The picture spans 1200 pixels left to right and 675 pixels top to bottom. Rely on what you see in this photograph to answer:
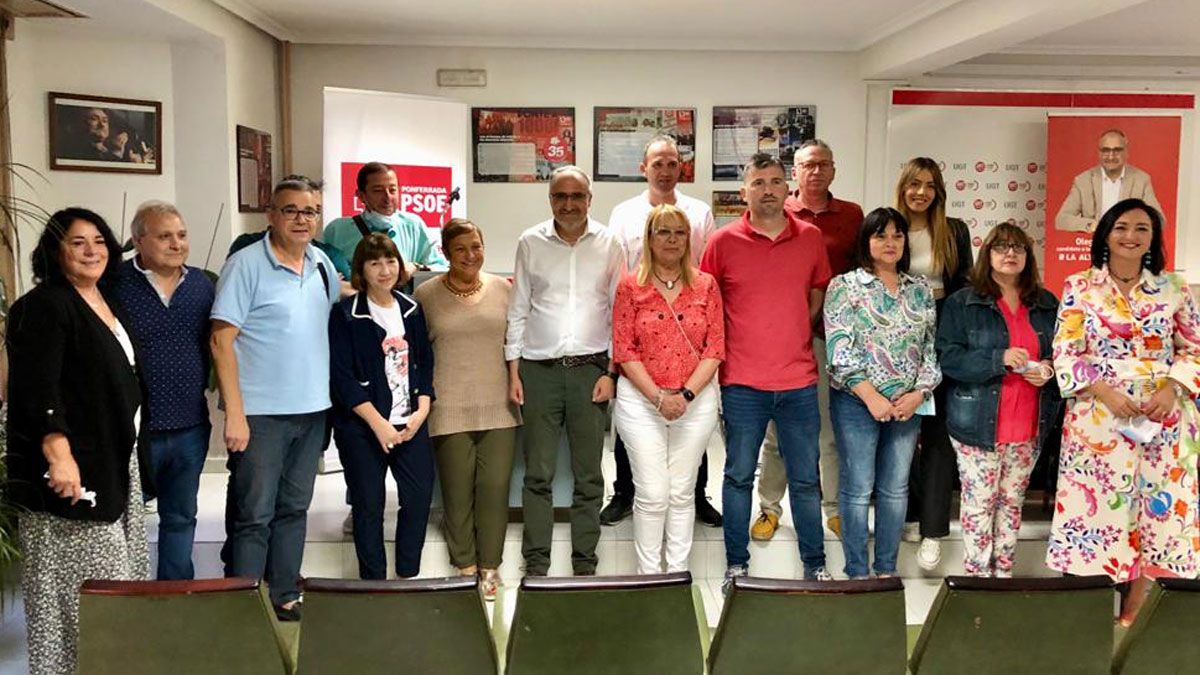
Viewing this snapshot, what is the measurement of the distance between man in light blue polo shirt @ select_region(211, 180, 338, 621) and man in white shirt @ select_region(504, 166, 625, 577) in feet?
2.22

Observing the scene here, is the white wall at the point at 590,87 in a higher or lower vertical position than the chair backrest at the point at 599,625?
higher

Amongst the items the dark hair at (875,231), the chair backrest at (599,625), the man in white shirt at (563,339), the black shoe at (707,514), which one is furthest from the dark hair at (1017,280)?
the chair backrest at (599,625)

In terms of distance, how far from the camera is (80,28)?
4.66 meters

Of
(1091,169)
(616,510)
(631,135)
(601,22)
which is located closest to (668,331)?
(616,510)

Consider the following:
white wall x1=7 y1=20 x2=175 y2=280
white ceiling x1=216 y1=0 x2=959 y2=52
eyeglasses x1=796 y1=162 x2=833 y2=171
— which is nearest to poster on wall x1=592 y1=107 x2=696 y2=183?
white ceiling x1=216 y1=0 x2=959 y2=52

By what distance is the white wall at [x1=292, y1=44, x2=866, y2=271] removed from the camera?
251 inches

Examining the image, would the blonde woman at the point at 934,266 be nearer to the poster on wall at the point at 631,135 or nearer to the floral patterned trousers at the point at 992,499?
the floral patterned trousers at the point at 992,499

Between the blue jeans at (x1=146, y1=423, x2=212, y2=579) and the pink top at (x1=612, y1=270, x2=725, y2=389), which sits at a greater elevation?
the pink top at (x1=612, y1=270, x2=725, y2=389)

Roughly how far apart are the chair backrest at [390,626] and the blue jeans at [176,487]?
1.27m

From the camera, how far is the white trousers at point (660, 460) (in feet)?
10.3

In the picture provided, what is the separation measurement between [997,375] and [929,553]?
814 mm

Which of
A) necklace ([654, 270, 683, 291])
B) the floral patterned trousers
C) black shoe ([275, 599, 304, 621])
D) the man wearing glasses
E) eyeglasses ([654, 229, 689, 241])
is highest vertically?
the man wearing glasses

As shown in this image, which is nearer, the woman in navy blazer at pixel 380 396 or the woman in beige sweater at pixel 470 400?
the woman in navy blazer at pixel 380 396

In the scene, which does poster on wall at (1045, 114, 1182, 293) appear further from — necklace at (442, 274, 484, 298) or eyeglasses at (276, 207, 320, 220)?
eyeglasses at (276, 207, 320, 220)
